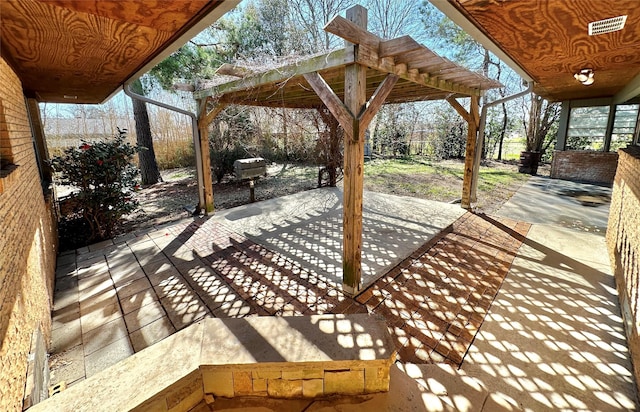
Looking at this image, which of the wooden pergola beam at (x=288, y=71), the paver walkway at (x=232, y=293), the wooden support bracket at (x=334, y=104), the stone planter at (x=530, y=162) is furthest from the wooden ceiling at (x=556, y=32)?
the stone planter at (x=530, y=162)

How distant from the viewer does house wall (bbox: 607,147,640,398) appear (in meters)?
2.05

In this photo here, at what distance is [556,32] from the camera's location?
7.32 feet

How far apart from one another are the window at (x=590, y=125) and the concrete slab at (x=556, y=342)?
7.38 m

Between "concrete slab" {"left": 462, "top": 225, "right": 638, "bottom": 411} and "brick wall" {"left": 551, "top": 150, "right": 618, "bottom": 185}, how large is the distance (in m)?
6.86

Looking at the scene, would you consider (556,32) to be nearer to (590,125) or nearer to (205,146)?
(205,146)

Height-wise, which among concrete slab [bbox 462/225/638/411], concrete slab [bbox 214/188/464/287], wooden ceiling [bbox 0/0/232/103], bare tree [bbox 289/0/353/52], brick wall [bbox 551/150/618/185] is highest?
bare tree [bbox 289/0/353/52]

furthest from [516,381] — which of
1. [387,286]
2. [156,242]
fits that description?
[156,242]

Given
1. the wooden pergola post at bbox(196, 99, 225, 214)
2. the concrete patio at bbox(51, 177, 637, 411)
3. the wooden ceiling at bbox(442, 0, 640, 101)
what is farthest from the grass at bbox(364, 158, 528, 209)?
the wooden pergola post at bbox(196, 99, 225, 214)

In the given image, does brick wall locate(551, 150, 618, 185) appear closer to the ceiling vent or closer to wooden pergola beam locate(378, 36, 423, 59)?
the ceiling vent

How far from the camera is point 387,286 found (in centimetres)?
293

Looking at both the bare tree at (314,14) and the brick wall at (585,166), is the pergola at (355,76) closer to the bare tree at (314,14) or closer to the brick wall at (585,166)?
the brick wall at (585,166)

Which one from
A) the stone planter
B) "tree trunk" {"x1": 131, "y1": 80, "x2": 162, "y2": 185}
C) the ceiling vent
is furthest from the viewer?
the stone planter

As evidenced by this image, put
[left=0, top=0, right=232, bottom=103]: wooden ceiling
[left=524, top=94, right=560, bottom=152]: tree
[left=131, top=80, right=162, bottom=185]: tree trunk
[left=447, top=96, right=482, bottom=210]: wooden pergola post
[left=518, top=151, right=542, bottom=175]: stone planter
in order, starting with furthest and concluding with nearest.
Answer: [left=524, top=94, right=560, bottom=152]: tree, [left=518, top=151, right=542, bottom=175]: stone planter, [left=131, top=80, right=162, bottom=185]: tree trunk, [left=447, top=96, right=482, bottom=210]: wooden pergola post, [left=0, top=0, right=232, bottom=103]: wooden ceiling

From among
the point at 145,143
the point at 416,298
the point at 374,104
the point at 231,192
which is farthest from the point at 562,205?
the point at 145,143
